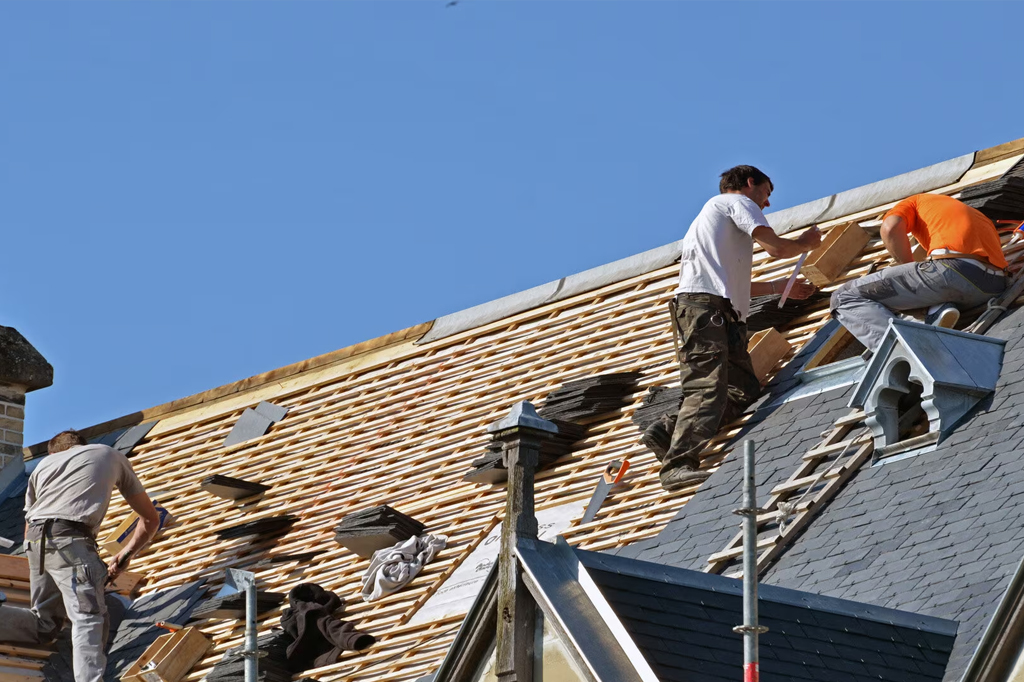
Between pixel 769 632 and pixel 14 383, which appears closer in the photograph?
pixel 769 632

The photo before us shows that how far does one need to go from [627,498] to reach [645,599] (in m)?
3.90

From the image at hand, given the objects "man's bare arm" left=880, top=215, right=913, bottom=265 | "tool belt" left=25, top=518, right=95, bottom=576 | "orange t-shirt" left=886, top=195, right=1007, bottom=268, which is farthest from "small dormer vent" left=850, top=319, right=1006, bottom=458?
"tool belt" left=25, top=518, right=95, bottom=576

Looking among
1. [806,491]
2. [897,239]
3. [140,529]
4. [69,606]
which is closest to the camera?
[806,491]

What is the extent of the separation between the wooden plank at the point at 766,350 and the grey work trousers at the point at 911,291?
2.92 ft

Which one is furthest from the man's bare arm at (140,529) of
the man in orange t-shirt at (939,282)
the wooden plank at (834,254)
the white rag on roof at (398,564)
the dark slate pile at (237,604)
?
the man in orange t-shirt at (939,282)

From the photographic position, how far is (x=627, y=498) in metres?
13.7

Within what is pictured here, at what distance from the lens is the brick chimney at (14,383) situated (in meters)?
20.4

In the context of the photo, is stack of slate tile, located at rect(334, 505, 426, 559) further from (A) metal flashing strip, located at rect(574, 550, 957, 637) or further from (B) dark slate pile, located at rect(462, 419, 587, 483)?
(A) metal flashing strip, located at rect(574, 550, 957, 637)

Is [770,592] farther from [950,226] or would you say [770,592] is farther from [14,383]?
[14,383]

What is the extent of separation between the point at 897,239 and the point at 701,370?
142 centimetres

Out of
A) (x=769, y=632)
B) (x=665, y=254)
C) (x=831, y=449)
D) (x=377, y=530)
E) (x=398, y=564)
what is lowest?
(x=769, y=632)

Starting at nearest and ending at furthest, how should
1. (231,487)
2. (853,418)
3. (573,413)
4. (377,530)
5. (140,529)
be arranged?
(853,418) → (377,530) → (573,413) → (140,529) → (231,487)

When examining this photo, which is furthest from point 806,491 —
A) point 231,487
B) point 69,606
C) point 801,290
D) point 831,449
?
point 231,487

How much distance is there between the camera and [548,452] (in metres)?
14.8
